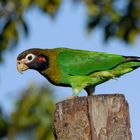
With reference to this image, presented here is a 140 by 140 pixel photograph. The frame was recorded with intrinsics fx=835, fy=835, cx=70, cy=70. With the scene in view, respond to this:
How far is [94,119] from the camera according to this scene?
6613mm

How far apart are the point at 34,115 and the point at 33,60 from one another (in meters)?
10.9

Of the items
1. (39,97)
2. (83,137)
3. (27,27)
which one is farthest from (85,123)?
(39,97)

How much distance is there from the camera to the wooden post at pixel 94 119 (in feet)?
21.6

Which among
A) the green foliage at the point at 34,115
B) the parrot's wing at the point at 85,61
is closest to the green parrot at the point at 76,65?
the parrot's wing at the point at 85,61

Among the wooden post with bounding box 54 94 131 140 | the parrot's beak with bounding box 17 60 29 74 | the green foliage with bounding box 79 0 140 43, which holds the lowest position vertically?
the wooden post with bounding box 54 94 131 140

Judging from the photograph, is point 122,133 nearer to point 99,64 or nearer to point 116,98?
point 116,98

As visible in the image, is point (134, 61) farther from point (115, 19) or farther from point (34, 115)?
point (34, 115)

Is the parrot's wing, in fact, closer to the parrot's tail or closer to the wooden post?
the parrot's tail

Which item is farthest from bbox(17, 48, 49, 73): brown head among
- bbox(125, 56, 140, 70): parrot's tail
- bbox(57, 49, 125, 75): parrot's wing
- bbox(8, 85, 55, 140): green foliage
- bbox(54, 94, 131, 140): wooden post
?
bbox(8, 85, 55, 140): green foliage

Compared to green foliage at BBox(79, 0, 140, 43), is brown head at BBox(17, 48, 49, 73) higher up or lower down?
lower down

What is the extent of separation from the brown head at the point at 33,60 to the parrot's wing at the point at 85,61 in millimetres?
162

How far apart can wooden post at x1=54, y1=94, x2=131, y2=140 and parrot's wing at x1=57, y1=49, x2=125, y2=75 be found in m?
1.65

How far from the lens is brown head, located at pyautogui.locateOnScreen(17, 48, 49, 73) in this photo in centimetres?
843

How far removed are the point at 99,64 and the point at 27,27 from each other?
3.93m
